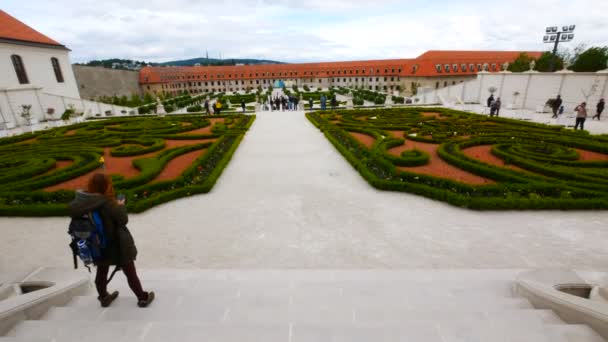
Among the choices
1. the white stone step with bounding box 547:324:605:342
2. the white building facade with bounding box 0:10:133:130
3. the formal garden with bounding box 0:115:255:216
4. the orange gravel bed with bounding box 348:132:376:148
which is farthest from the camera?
the white building facade with bounding box 0:10:133:130

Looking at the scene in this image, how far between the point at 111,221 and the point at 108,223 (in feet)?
0.11

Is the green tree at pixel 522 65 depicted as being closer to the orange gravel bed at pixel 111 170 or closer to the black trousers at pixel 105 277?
the orange gravel bed at pixel 111 170

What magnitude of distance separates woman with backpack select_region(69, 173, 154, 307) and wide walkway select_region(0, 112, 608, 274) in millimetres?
1859

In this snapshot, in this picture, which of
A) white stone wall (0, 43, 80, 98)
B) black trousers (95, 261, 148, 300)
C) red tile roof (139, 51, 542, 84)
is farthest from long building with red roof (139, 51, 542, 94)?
black trousers (95, 261, 148, 300)

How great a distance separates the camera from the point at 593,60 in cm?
4284

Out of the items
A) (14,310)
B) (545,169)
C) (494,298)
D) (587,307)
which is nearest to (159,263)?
(14,310)

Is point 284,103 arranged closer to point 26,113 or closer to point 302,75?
point 26,113

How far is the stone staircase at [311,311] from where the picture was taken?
9.16ft

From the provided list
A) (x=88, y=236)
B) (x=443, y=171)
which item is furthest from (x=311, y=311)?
(x=443, y=171)

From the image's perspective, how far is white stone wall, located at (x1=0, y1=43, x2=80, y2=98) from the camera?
90.8 feet

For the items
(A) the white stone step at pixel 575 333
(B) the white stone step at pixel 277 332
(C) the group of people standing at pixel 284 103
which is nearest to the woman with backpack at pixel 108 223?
(B) the white stone step at pixel 277 332

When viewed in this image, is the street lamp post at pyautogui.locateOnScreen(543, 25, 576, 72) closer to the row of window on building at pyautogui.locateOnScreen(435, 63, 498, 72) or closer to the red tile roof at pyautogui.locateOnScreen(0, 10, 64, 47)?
the row of window on building at pyautogui.locateOnScreen(435, 63, 498, 72)

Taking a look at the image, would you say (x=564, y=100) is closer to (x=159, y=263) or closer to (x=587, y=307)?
(x=587, y=307)

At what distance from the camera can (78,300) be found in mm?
3816
